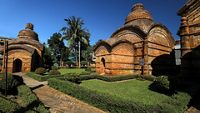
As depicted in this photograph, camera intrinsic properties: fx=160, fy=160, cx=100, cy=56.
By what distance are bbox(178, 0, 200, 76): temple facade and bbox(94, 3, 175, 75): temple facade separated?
6661 mm

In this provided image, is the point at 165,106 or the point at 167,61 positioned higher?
the point at 167,61

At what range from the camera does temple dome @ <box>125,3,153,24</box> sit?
2573 cm

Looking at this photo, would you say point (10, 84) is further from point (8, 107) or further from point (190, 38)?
point (190, 38)

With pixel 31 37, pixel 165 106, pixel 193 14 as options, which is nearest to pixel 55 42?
pixel 31 37

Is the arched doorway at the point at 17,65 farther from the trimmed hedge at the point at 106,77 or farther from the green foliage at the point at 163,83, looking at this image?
the green foliage at the point at 163,83

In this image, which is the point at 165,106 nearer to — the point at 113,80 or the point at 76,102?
the point at 76,102

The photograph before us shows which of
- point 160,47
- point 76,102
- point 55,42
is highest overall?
point 55,42

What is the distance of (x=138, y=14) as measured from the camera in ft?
84.9

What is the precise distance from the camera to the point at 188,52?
14.5 metres

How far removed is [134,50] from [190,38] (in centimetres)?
896

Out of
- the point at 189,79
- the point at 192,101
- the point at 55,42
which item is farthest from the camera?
the point at 55,42

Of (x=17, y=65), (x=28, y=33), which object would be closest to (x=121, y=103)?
(x=17, y=65)

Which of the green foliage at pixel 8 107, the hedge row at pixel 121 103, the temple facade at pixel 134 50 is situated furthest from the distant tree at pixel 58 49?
the green foliage at pixel 8 107

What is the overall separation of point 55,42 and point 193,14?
5925 centimetres
